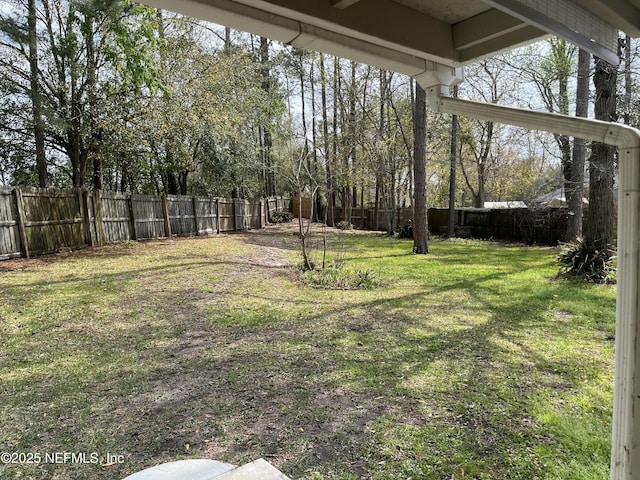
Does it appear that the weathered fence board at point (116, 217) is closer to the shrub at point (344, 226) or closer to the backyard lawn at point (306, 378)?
the backyard lawn at point (306, 378)

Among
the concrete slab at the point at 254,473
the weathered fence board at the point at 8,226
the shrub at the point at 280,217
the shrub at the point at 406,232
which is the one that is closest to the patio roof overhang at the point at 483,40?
the concrete slab at the point at 254,473

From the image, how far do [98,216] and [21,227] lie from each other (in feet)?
6.61

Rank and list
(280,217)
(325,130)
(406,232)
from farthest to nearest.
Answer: (280,217), (325,130), (406,232)

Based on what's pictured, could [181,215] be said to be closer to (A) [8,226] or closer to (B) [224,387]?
(A) [8,226]

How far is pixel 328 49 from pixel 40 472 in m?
2.47

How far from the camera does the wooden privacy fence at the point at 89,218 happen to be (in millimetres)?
6805

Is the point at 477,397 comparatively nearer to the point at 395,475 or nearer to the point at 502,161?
the point at 395,475

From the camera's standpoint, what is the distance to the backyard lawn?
2014 mm

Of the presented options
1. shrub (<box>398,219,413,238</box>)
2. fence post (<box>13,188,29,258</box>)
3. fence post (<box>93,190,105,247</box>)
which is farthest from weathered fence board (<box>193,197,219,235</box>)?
shrub (<box>398,219,413,238</box>)

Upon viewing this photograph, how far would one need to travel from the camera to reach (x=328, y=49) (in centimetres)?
172

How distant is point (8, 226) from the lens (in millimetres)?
6668

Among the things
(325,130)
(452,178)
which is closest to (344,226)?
(325,130)

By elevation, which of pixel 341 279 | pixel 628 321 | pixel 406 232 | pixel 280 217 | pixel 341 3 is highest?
pixel 341 3

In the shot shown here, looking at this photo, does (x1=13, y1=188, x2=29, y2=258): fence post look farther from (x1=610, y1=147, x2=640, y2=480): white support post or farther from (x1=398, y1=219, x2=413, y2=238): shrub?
(x1=398, y1=219, x2=413, y2=238): shrub
